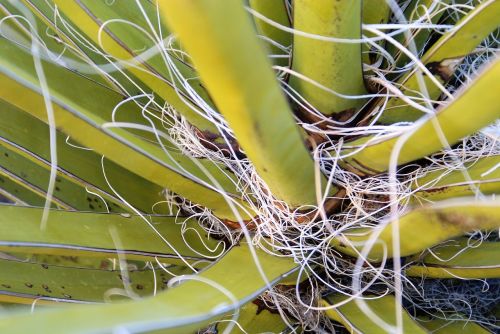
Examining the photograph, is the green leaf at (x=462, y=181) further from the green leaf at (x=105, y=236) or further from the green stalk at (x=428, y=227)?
the green leaf at (x=105, y=236)

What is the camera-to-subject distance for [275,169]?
0.47m

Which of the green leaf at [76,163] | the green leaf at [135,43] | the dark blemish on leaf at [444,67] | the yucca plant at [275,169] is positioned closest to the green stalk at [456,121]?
the yucca plant at [275,169]

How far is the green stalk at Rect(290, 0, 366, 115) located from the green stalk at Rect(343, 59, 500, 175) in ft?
0.25

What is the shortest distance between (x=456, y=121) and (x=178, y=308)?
0.24 metres

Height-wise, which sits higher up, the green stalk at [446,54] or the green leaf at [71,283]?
the green leaf at [71,283]

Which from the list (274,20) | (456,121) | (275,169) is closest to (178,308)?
(275,169)

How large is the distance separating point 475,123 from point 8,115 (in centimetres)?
57

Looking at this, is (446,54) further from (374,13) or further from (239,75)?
(239,75)

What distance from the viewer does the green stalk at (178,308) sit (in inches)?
11.9

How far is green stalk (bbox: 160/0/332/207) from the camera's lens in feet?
0.97

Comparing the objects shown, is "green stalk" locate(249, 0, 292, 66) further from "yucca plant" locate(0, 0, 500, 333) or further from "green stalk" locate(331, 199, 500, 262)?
"green stalk" locate(331, 199, 500, 262)

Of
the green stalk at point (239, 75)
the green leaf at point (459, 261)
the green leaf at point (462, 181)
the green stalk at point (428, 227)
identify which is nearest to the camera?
the green stalk at point (239, 75)

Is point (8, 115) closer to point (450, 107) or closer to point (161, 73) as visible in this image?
point (161, 73)

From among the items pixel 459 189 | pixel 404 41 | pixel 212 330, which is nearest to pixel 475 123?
pixel 459 189
